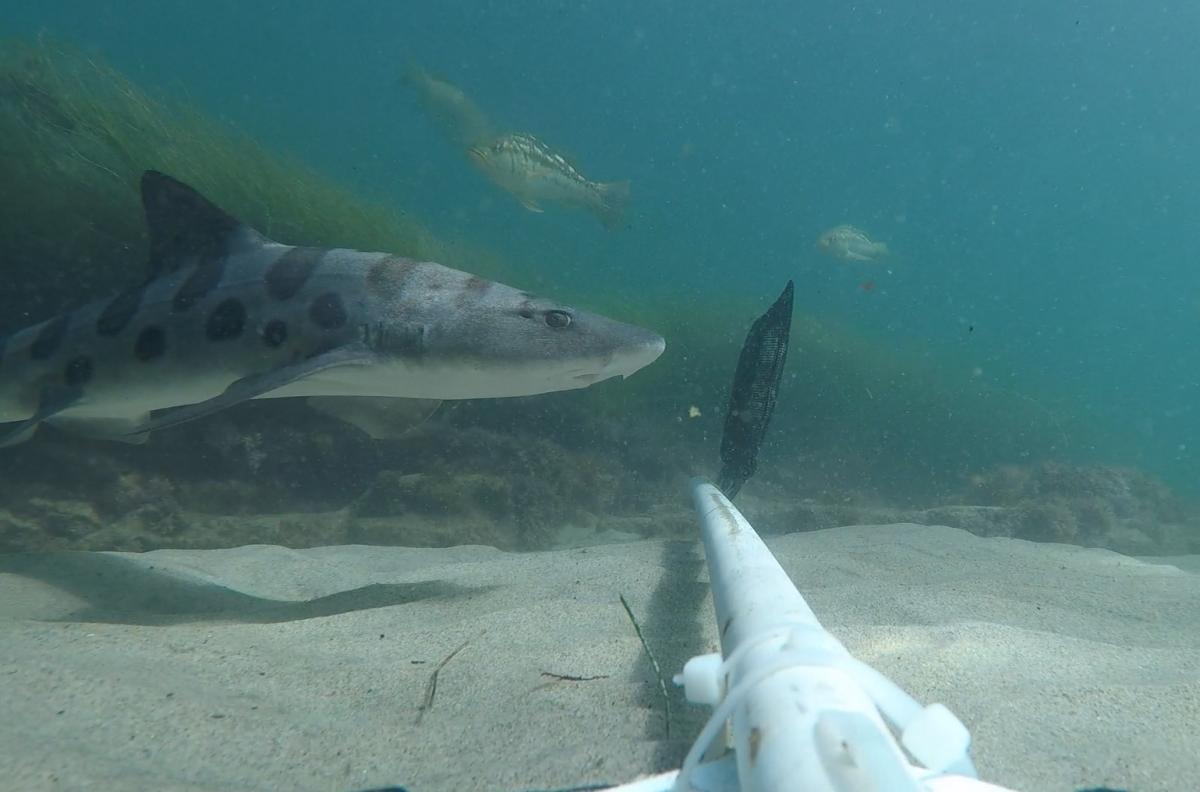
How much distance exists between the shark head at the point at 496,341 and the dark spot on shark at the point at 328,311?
23 cm

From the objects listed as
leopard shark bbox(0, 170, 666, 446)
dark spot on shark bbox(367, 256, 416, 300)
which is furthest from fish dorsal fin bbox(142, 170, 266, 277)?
dark spot on shark bbox(367, 256, 416, 300)

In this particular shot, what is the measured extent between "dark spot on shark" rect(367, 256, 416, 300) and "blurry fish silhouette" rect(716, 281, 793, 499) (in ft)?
10.3

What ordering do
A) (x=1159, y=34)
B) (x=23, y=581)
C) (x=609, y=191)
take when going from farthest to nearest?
(x=1159, y=34)
(x=609, y=191)
(x=23, y=581)

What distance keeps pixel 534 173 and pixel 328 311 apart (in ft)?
23.6

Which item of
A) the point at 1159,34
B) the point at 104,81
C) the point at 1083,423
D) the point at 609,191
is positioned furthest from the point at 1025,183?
the point at 104,81

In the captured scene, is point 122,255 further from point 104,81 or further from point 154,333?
point 154,333

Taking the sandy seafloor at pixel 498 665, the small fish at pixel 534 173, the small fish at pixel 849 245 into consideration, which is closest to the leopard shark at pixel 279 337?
the sandy seafloor at pixel 498 665

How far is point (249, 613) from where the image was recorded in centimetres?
385

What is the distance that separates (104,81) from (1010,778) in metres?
12.8

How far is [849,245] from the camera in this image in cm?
1345

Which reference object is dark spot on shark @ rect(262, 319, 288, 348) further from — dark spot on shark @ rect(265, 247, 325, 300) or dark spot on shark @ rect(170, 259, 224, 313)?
dark spot on shark @ rect(170, 259, 224, 313)

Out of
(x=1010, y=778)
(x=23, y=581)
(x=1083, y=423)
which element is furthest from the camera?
(x=1083, y=423)

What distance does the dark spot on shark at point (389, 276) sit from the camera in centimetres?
373

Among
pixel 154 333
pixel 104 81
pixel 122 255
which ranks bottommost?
pixel 154 333
